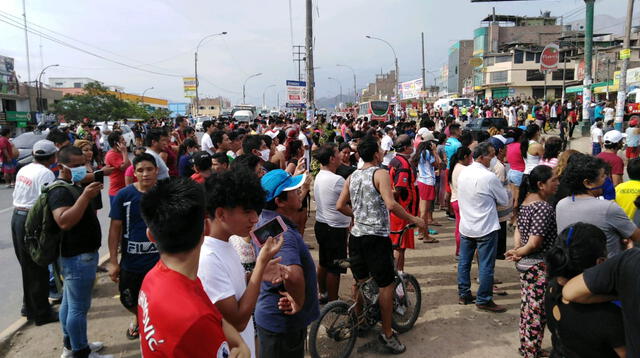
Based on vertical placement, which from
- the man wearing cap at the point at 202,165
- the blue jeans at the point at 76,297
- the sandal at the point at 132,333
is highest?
the man wearing cap at the point at 202,165

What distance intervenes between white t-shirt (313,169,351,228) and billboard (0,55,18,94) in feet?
157

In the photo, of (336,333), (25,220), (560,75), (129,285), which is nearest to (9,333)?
(25,220)

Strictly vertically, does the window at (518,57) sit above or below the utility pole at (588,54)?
above

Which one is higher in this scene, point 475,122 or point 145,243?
point 475,122

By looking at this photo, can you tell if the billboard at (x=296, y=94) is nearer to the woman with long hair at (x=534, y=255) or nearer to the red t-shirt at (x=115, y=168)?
the red t-shirt at (x=115, y=168)

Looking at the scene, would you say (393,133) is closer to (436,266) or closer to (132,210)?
(436,266)

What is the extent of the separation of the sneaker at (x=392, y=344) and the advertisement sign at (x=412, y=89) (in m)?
51.9

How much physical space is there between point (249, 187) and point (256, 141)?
4.71 meters

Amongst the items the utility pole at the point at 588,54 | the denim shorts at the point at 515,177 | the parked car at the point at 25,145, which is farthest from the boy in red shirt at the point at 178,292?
the utility pole at the point at 588,54

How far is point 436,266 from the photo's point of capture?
6.15 meters

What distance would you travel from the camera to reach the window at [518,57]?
57.5 meters

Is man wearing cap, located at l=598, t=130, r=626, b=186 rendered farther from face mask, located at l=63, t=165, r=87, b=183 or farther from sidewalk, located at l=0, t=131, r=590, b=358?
face mask, located at l=63, t=165, r=87, b=183

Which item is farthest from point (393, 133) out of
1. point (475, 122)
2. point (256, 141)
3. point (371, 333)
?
point (475, 122)

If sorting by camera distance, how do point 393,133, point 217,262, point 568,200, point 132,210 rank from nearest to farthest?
point 217,262 → point 568,200 → point 132,210 → point 393,133
